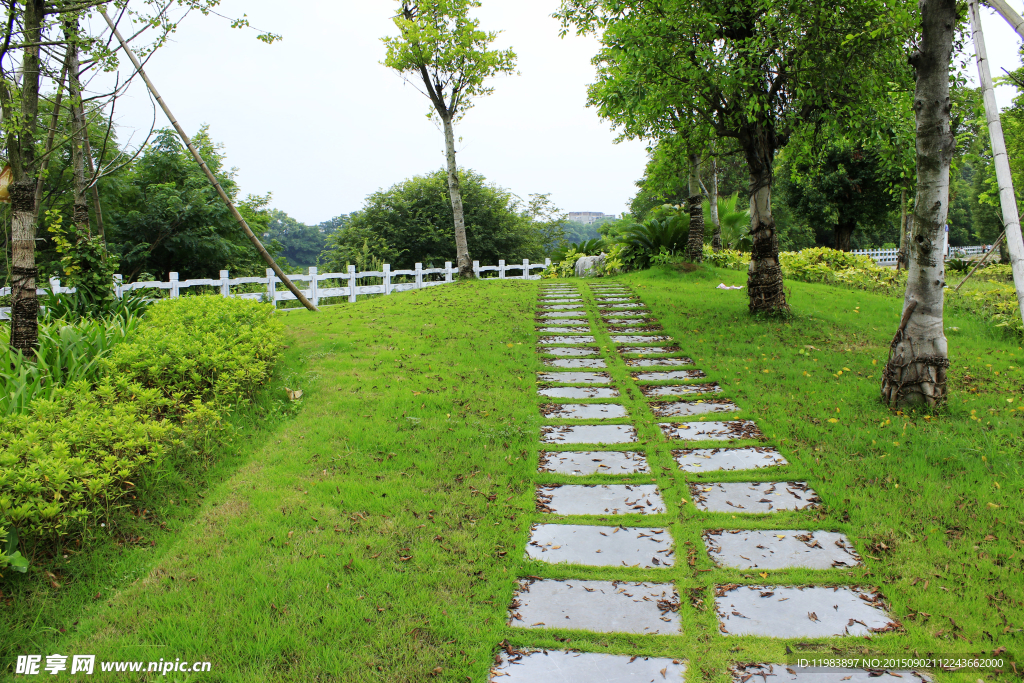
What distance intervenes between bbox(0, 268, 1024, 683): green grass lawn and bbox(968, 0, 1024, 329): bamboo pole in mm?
1415

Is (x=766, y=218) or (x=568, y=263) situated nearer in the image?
(x=766, y=218)

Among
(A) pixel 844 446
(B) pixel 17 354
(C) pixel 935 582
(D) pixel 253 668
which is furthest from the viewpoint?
(B) pixel 17 354

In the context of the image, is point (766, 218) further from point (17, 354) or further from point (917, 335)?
point (17, 354)

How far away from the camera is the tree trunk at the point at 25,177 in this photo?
4555 millimetres

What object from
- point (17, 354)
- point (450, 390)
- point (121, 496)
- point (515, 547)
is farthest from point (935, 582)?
point (17, 354)

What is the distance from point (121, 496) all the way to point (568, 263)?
15706 mm

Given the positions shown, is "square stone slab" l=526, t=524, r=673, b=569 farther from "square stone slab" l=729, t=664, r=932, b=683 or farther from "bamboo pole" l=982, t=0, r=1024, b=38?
"bamboo pole" l=982, t=0, r=1024, b=38

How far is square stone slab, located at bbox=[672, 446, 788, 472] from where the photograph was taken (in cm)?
436

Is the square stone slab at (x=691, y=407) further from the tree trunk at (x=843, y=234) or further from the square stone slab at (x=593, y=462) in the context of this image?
the tree trunk at (x=843, y=234)

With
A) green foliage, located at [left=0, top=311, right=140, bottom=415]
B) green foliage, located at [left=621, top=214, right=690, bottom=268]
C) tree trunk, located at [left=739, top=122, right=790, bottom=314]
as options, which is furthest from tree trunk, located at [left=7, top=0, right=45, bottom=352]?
green foliage, located at [left=621, top=214, right=690, bottom=268]

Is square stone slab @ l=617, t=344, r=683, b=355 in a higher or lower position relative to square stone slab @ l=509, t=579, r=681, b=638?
higher

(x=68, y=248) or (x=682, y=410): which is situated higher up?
(x=68, y=248)

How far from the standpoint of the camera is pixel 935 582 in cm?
293

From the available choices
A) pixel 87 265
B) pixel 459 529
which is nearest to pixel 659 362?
pixel 459 529
